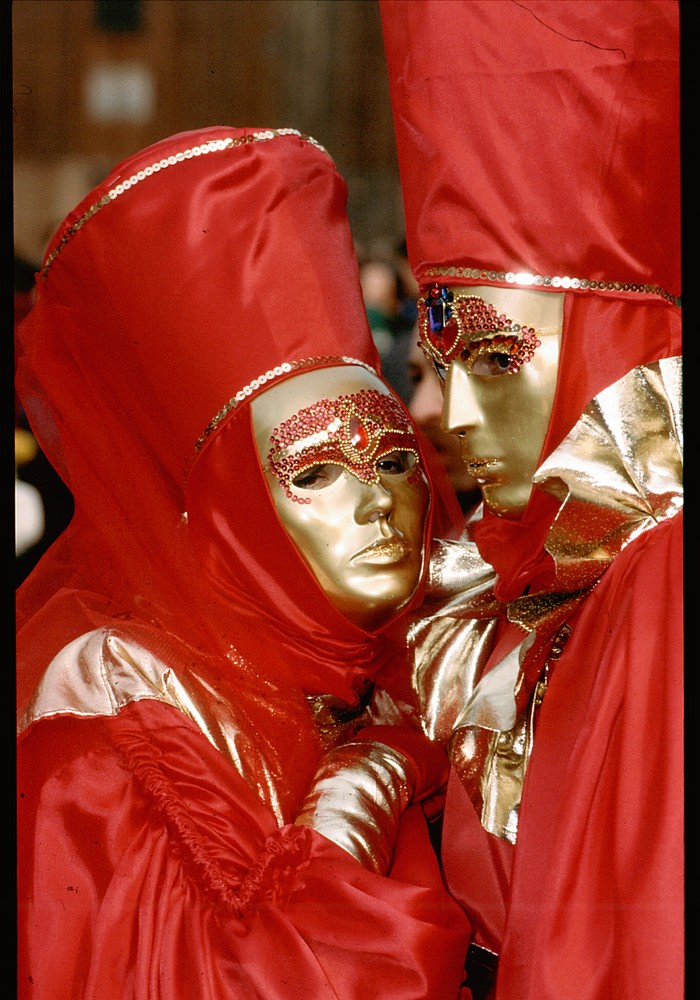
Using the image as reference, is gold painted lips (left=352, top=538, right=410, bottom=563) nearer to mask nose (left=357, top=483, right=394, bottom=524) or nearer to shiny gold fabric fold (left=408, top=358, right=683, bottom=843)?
mask nose (left=357, top=483, right=394, bottom=524)

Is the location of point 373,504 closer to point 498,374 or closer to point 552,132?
point 498,374

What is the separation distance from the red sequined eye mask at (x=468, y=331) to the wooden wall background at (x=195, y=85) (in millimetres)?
553

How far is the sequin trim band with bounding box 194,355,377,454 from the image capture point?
1572 millimetres

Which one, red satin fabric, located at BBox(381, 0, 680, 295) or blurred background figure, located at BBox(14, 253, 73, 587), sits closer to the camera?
red satin fabric, located at BBox(381, 0, 680, 295)

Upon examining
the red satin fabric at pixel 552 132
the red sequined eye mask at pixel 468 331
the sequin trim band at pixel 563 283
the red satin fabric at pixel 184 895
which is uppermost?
the red satin fabric at pixel 552 132

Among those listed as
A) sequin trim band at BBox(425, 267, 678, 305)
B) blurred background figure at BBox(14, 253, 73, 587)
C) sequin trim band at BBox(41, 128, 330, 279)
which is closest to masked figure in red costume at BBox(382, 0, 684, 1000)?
sequin trim band at BBox(425, 267, 678, 305)

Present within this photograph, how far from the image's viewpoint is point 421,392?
1.96 metres

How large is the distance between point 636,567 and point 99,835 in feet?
2.13

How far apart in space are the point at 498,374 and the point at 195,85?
0.78 m

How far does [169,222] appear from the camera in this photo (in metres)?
1.58

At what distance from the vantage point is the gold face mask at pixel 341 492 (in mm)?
Result: 1526

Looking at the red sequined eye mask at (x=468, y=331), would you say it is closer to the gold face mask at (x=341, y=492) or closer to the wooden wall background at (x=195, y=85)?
the gold face mask at (x=341, y=492)

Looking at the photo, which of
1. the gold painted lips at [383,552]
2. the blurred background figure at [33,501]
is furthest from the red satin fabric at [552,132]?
the blurred background figure at [33,501]

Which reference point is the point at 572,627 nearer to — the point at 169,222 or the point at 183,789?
the point at 183,789
